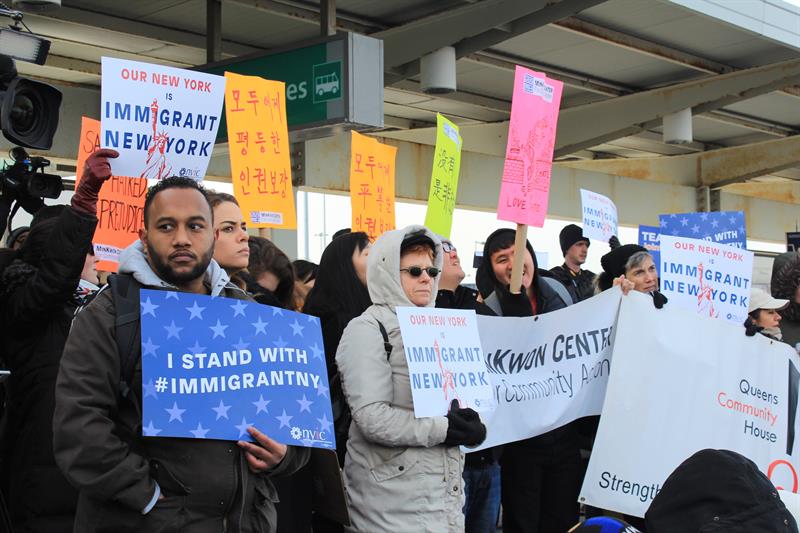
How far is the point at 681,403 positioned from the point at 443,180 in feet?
6.49

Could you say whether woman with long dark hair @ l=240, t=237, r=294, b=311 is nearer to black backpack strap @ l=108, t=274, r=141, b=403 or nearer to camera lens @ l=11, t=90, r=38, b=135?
camera lens @ l=11, t=90, r=38, b=135

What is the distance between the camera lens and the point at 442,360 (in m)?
4.05

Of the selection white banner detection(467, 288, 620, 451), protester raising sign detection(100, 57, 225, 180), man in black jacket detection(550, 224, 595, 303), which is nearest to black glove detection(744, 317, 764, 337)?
→ white banner detection(467, 288, 620, 451)

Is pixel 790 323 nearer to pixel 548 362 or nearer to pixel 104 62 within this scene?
pixel 548 362

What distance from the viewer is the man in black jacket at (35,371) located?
386cm

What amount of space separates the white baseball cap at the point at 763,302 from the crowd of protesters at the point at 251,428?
1cm

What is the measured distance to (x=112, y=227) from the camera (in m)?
4.86

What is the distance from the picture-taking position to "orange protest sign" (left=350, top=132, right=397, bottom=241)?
674 centimetres

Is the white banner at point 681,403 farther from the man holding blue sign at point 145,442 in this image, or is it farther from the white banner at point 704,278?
the man holding blue sign at point 145,442

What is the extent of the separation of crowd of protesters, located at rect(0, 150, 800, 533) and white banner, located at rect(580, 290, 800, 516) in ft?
0.52

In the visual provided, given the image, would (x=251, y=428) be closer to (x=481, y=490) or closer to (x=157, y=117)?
(x=157, y=117)

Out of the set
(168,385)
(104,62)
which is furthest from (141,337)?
(104,62)

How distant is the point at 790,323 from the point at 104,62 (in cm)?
426

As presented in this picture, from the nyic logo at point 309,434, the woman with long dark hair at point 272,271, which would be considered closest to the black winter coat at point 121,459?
the nyic logo at point 309,434
